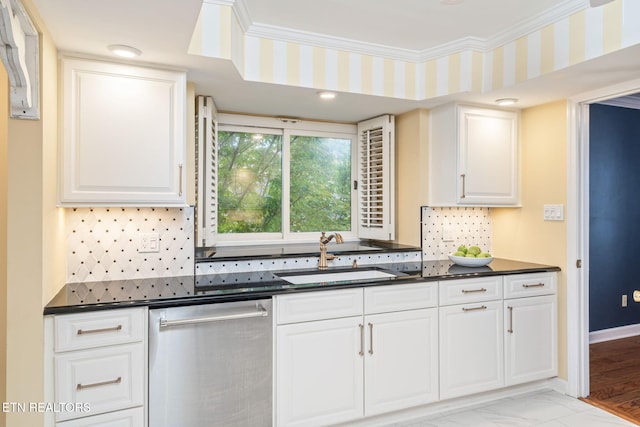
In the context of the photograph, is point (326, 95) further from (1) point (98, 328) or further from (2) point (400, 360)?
(1) point (98, 328)

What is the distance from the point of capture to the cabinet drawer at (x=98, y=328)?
70.6 inches

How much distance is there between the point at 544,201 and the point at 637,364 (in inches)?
67.1

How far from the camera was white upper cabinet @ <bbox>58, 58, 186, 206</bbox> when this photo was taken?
6.57ft

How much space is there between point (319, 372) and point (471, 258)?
1381 mm

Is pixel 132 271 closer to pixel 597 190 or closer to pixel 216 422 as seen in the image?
pixel 216 422

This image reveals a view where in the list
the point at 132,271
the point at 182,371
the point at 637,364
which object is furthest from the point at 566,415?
the point at 132,271

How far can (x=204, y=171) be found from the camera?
2.68m

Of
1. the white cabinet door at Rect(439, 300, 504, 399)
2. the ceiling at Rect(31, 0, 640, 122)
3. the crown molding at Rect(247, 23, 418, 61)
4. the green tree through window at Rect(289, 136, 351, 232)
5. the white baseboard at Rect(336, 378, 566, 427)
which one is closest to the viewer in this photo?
the ceiling at Rect(31, 0, 640, 122)

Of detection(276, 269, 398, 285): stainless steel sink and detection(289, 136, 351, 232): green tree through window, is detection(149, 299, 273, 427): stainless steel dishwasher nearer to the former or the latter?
detection(276, 269, 398, 285): stainless steel sink

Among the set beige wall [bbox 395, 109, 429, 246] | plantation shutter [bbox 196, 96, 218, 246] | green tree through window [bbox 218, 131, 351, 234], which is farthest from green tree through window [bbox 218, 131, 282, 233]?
beige wall [bbox 395, 109, 429, 246]

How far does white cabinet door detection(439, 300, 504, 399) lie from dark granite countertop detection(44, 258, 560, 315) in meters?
0.25

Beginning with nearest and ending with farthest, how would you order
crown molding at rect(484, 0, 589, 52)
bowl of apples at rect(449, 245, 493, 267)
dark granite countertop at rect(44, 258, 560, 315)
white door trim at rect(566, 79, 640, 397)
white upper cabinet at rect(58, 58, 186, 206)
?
dark granite countertop at rect(44, 258, 560, 315) < white upper cabinet at rect(58, 58, 186, 206) < crown molding at rect(484, 0, 589, 52) < white door trim at rect(566, 79, 640, 397) < bowl of apples at rect(449, 245, 493, 267)

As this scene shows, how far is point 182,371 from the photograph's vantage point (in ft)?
6.52

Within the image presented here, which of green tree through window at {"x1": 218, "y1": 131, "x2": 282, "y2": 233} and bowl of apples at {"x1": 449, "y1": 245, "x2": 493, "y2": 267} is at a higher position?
green tree through window at {"x1": 218, "y1": 131, "x2": 282, "y2": 233}
